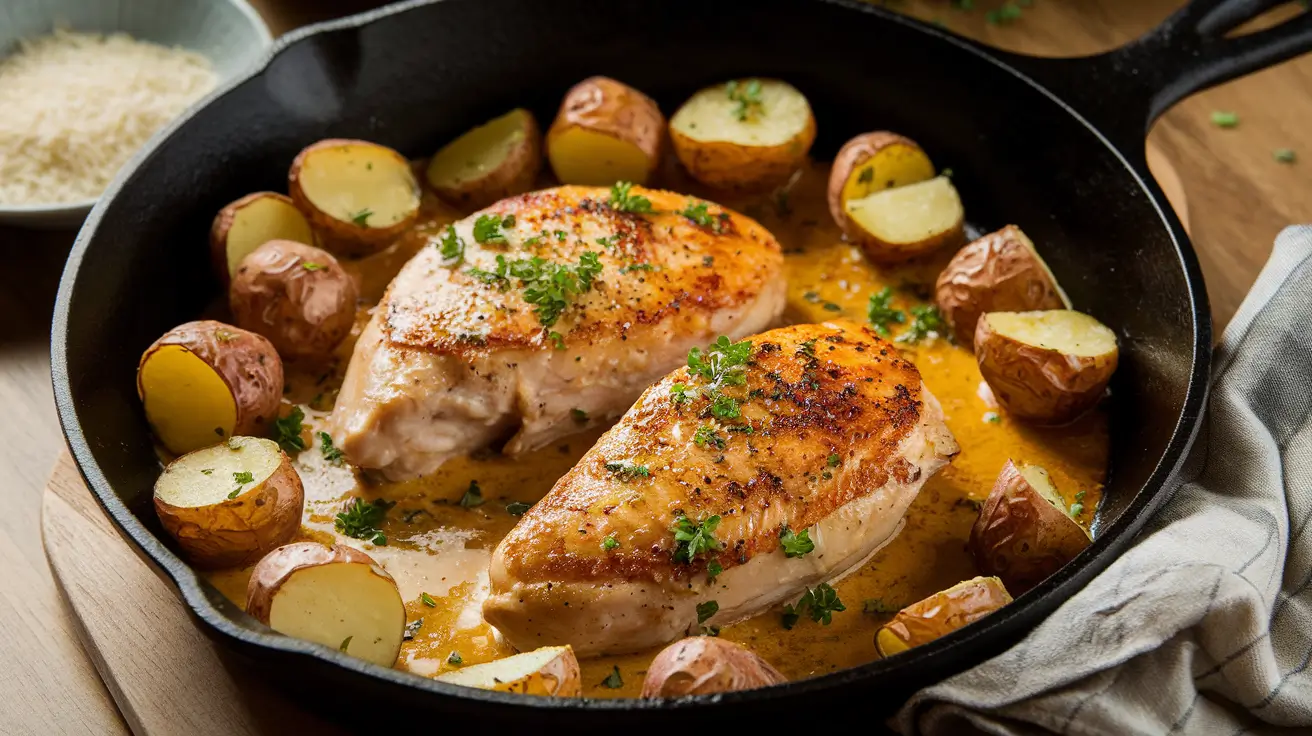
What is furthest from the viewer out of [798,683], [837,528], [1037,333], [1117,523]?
[1037,333]

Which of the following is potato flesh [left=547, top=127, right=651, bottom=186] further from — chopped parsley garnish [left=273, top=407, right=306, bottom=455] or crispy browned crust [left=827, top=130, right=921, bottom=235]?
chopped parsley garnish [left=273, top=407, right=306, bottom=455]

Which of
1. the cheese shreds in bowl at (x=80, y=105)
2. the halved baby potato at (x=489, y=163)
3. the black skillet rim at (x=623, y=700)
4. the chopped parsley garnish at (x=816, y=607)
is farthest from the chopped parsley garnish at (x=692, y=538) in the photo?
the cheese shreds in bowl at (x=80, y=105)

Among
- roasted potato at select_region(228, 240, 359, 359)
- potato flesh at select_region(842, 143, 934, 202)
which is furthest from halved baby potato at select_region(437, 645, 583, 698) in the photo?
potato flesh at select_region(842, 143, 934, 202)

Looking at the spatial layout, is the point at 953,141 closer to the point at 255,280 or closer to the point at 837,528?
the point at 837,528

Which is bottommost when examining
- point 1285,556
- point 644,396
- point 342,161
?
point 1285,556

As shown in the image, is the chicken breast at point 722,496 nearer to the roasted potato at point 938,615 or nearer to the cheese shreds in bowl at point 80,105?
the roasted potato at point 938,615

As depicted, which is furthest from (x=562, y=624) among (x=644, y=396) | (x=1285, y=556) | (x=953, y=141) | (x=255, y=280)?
(x=953, y=141)
